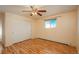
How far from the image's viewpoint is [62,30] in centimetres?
131

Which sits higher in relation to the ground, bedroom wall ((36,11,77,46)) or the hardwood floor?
bedroom wall ((36,11,77,46))

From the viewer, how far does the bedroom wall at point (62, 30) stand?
120cm

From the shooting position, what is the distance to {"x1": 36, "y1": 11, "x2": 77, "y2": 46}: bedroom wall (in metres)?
1.20

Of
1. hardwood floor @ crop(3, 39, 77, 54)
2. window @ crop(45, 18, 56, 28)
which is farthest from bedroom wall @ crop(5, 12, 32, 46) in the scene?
window @ crop(45, 18, 56, 28)

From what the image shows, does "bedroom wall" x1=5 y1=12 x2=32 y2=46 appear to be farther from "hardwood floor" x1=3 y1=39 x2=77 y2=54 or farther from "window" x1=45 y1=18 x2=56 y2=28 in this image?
"window" x1=45 y1=18 x2=56 y2=28

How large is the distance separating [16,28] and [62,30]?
760mm

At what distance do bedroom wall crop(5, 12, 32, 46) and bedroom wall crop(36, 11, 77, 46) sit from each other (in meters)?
0.17

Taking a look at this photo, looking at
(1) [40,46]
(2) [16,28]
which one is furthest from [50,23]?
(2) [16,28]

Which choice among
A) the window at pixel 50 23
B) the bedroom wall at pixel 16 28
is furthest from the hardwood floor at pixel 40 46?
the window at pixel 50 23

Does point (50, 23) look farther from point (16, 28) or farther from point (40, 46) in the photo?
point (16, 28)

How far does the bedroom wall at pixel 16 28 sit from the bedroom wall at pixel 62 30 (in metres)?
0.17
